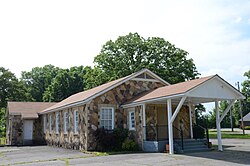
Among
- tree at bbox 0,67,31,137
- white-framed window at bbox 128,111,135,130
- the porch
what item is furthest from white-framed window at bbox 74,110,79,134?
tree at bbox 0,67,31,137

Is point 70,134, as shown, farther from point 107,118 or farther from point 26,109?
point 26,109

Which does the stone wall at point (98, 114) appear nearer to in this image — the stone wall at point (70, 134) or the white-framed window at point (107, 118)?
the stone wall at point (70, 134)

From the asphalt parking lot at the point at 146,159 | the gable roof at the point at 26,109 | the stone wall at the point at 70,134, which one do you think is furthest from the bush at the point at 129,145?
the gable roof at the point at 26,109

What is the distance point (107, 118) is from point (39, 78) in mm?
47760

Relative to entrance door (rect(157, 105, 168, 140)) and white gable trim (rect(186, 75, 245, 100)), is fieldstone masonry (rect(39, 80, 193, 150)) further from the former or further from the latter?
white gable trim (rect(186, 75, 245, 100))

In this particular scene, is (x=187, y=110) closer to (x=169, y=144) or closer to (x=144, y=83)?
(x=144, y=83)

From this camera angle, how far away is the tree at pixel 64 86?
47250mm

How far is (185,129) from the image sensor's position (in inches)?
751

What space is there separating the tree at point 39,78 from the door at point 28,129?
30.4 metres

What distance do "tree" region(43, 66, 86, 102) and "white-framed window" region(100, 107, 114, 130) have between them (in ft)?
98.3

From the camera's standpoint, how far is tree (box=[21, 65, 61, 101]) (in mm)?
58906

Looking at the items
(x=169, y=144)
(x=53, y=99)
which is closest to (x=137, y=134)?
(x=169, y=144)

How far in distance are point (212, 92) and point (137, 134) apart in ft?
17.5

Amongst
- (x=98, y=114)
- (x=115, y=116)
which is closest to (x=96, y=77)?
(x=115, y=116)
